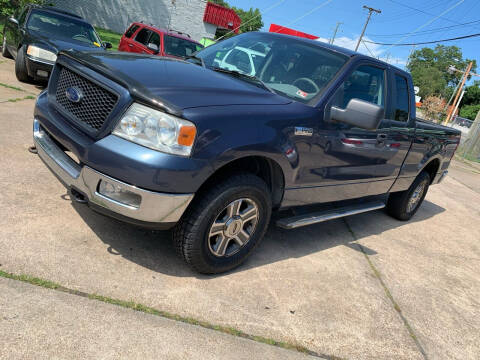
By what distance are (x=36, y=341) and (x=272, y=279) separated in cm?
178

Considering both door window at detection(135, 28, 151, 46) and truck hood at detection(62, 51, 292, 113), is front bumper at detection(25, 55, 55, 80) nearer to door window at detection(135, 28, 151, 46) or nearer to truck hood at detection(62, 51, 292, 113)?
door window at detection(135, 28, 151, 46)

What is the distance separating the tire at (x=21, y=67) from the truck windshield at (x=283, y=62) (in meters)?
5.04

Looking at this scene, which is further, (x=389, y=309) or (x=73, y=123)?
(x=389, y=309)

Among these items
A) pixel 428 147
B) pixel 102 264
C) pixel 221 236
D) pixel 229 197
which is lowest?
pixel 102 264

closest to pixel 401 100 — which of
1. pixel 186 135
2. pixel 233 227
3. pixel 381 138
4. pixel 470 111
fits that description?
pixel 381 138

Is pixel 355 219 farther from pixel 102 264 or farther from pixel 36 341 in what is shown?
pixel 36 341

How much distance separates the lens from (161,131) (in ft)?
8.06

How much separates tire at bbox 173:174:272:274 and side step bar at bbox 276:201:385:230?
29cm

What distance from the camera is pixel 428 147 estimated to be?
5.22m

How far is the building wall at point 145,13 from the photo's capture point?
2866 centimetres

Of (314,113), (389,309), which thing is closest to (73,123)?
(314,113)

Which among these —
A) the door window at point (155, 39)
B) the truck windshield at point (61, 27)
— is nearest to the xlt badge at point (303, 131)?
the truck windshield at point (61, 27)

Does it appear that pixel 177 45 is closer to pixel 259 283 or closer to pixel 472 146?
pixel 259 283

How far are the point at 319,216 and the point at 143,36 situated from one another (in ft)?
31.0
